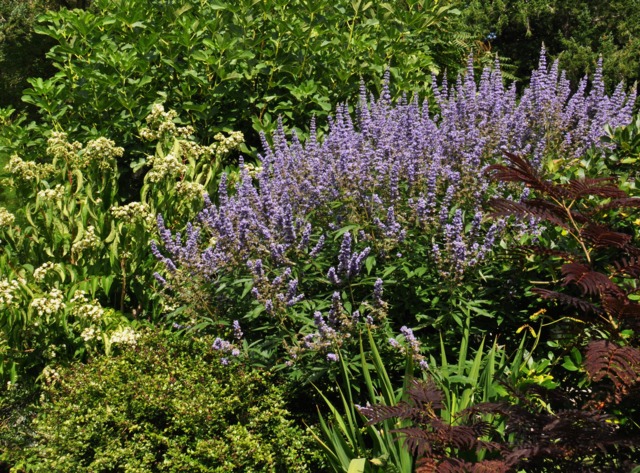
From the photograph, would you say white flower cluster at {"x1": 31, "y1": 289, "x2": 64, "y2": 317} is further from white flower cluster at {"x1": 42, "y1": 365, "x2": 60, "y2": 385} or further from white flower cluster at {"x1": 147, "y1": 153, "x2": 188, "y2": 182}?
white flower cluster at {"x1": 147, "y1": 153, "x2": 188, "y2": 182}

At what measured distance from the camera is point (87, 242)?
4902 mm

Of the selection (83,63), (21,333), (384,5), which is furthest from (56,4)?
(21,333)

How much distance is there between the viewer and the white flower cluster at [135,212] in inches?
193

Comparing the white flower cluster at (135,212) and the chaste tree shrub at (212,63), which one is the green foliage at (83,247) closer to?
the white flower cluster at (135,212)

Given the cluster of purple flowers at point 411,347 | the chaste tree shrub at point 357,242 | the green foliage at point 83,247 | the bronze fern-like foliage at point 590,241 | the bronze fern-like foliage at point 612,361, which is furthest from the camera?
the green foliage at point 83,247

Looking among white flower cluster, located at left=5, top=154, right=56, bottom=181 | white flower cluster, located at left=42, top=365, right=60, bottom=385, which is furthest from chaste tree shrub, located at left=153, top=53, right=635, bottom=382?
white flower cluster, located at left=5, top=154, right=56, bottom=181

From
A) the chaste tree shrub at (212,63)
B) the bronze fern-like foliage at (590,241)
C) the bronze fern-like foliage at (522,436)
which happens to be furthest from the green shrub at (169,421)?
the chaste tree shrub at (212,63)

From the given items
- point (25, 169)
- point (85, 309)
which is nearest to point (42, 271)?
point (85, 309)

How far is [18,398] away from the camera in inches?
184

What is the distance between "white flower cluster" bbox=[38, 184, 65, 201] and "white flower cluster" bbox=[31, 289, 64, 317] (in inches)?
33.2

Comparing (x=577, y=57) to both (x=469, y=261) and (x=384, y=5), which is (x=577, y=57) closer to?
(x=384, y=5)

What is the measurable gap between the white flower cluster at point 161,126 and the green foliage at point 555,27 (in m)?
5.76

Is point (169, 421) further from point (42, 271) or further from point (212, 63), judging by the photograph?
point (212, 63)

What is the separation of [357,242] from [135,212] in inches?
64.1
